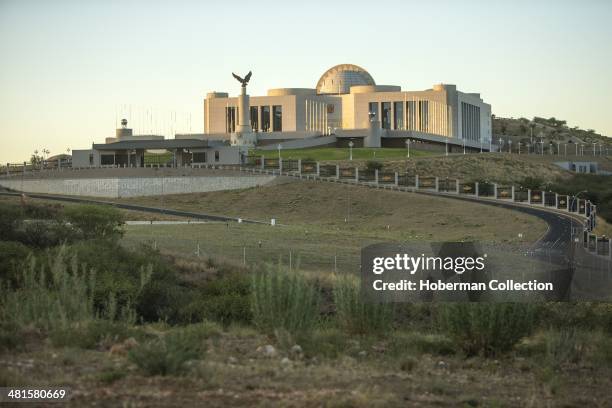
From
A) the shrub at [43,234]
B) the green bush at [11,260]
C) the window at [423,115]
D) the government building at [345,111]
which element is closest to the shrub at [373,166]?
the government building at [345,111]

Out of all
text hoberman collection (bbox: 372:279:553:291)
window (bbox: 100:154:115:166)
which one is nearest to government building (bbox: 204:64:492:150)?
window (bbox: 100:154:115:166)

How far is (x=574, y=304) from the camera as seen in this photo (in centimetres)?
2927

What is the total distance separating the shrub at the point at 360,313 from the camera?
22047mm

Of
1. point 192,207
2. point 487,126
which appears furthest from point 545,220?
point 487,126

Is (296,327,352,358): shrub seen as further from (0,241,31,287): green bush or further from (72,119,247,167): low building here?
(72,119,247,167): low building

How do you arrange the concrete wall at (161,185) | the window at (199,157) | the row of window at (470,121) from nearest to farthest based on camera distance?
the concrete wall at (161,185) < the window at (199,157) < the row of window at (470,121)

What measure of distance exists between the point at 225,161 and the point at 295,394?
99.5m

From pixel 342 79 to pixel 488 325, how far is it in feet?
509

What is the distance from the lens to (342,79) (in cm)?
17362

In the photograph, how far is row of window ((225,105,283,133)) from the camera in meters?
160

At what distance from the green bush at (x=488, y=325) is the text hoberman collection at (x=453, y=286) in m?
1.03

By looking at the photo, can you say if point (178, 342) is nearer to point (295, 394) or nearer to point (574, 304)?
point (295, 394)

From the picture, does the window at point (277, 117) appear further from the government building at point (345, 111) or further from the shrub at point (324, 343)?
the shrub at point (324, 343)

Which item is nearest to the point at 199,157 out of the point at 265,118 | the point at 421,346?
the point at 265,118
